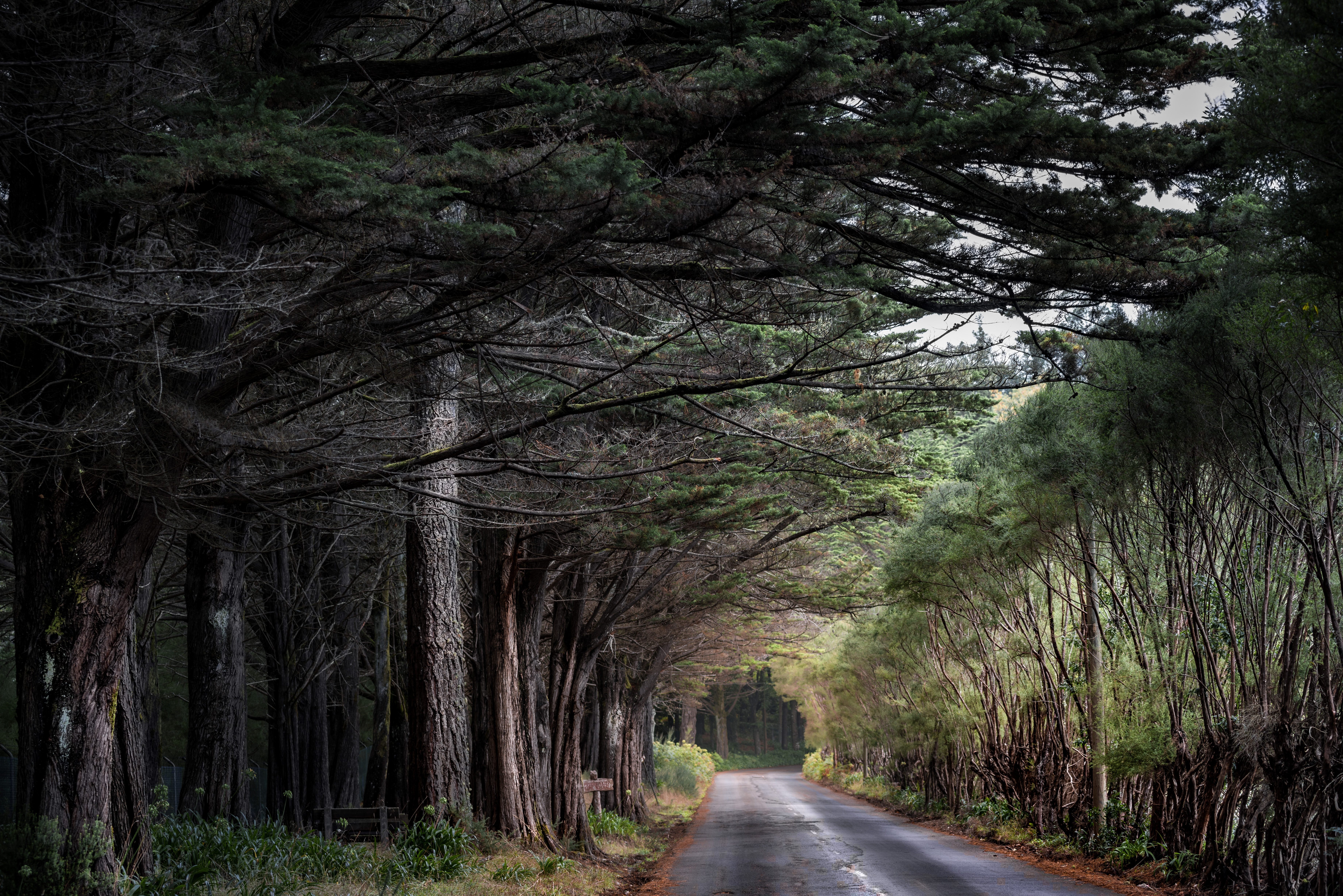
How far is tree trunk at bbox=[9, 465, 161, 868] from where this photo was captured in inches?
287

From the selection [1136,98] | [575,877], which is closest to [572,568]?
[575,877]

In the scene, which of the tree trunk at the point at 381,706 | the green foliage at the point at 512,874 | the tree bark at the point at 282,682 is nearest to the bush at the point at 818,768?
the tree trunk at the point at 381,706

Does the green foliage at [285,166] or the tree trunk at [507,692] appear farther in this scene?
the tree trunk at [507,692]

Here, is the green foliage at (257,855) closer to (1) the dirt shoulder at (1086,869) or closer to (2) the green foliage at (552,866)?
(2) the green foliage at (552,866)

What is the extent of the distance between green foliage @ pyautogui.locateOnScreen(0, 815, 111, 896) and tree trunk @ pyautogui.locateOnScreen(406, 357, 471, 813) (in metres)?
5.05

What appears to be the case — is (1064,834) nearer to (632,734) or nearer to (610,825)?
(610,825)

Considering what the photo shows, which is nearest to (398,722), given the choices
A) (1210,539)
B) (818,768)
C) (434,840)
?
A: (434,840)

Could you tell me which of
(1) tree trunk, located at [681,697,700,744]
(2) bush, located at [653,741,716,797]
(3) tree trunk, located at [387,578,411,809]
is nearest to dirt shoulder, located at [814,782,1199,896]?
(3) tree trunk, located at [387,578,411,809]

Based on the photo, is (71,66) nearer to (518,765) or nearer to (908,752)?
(518,765)

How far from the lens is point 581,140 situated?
666 cm

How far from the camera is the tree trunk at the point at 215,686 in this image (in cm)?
1407

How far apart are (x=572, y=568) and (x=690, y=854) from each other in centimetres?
595

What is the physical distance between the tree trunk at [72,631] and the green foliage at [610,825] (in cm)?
1235

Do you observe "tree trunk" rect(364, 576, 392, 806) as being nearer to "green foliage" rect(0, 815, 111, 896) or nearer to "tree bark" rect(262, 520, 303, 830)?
"tree bark" rect(262, 520, 303, 830)
